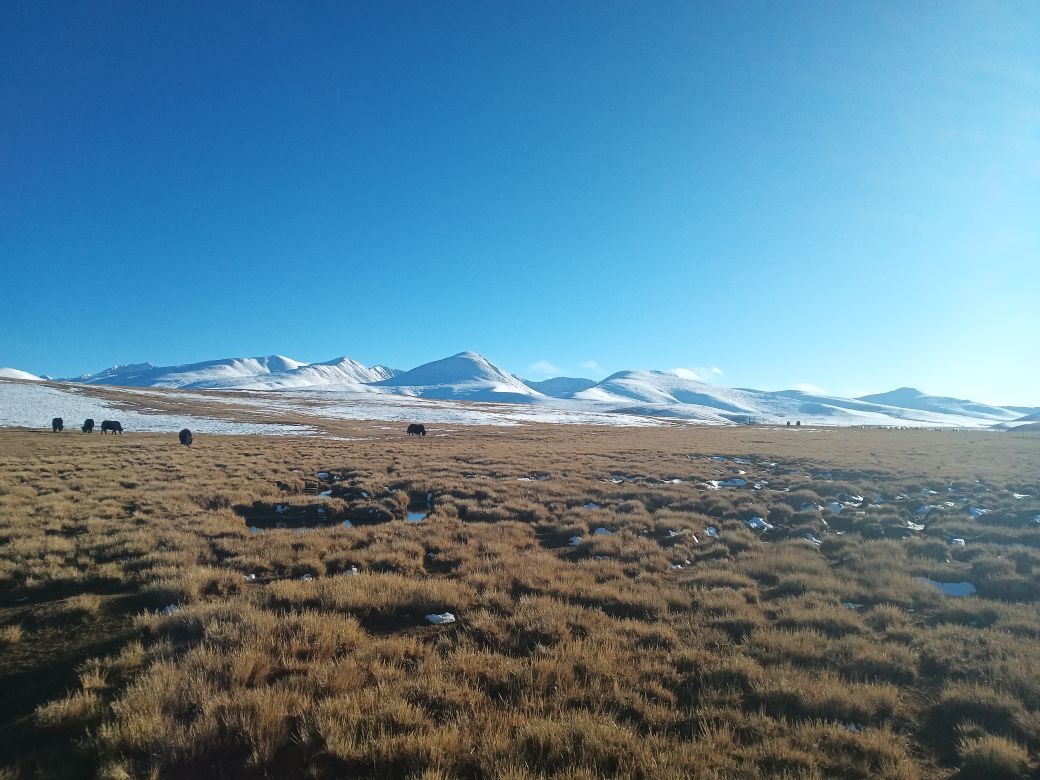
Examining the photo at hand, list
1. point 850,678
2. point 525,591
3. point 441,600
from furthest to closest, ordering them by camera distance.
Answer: point 525,591 < point 441,600 < point 850,678

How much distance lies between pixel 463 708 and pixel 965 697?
6.13 meters

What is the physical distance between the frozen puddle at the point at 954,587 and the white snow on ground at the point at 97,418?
50805 millimetres

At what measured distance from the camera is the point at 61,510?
14.4m

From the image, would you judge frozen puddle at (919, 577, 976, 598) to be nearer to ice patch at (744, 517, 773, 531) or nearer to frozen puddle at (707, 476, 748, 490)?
ice patch at (744, 517, 773, 531)

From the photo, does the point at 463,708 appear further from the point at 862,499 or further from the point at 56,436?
the point at 56,436

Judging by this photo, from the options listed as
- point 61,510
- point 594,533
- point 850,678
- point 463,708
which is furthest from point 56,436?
point 850,678

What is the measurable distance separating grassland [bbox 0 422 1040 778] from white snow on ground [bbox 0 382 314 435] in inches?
1384

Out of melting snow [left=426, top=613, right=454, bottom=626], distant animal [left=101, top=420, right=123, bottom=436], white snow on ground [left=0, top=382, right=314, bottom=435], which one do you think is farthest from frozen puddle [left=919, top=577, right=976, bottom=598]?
distant animal [left=101, top=420, right=123, bottom=436]

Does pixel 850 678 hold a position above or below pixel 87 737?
below

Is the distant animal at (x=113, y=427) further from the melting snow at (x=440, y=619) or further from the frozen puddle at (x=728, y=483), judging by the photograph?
the frozen puddle at (x=728, y=483)

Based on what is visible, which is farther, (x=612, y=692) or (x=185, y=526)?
(x=185, y=526)

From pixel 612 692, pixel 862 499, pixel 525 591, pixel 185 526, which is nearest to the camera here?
pixel 612 692

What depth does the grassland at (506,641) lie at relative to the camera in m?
4.73

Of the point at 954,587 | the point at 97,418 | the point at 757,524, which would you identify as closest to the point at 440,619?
the point at 954,587
